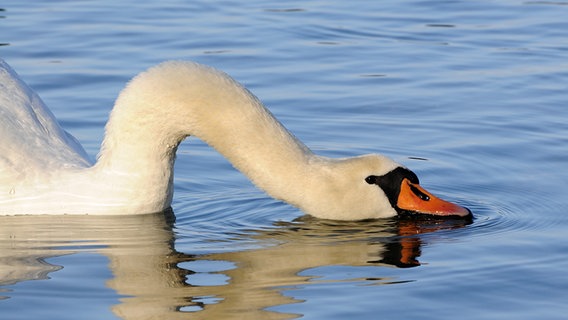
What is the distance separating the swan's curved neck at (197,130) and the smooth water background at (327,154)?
373 millimetres

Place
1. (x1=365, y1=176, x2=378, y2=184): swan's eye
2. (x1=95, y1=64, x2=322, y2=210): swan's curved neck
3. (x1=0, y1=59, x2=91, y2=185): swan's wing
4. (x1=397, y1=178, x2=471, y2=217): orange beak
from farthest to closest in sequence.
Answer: (x1=0, y1=59, x2=91, y2=185): swan's wing, (x1=397, y1=178, x2=471, y2=217): orange beak, (x1=365, y1=176, x2=378, y2=184): swan's eye, (x1=95, y1=64, x2=322, y2=210): swan's curved neck

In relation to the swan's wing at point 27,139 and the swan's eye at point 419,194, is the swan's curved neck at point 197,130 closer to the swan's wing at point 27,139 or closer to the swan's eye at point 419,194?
the swan's wing at point 27,139

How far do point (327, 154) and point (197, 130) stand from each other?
2.29m

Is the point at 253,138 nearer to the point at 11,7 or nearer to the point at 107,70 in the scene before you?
the point at 107,70

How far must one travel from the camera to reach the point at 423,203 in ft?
33.3

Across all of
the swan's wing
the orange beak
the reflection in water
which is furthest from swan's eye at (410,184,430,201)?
the swan's wing

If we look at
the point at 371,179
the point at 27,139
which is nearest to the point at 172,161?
the point at 27,139

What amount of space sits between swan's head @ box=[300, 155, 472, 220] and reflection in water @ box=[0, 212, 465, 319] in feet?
0.27

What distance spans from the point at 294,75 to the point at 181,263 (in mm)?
5612

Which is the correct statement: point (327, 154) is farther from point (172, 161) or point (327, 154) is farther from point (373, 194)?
point (373, 194)

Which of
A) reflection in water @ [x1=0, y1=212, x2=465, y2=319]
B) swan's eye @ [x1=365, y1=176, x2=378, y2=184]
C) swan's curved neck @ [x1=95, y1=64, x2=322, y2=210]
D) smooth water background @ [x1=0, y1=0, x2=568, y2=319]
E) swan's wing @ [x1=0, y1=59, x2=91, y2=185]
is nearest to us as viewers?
reflection in water @ [x1=0, y1=212, x2=465, y2=319]

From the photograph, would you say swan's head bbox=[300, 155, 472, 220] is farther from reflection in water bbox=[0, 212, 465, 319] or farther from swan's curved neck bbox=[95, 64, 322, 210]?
swan's curved neck bbox=[95, 64, 322, 210]

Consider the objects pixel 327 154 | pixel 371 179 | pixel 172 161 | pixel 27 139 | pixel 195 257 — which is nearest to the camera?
pixel 195 257

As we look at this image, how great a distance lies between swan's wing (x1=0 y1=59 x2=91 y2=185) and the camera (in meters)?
10.3
